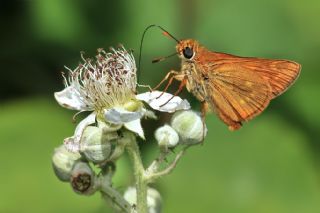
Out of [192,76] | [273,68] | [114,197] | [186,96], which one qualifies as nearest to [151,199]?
[114,197]

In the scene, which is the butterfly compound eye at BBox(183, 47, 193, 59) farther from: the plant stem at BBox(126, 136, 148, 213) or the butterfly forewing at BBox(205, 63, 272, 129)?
the plant stem at BBox(126, 136, 148, 213)

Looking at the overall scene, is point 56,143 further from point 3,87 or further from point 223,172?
point 223,172

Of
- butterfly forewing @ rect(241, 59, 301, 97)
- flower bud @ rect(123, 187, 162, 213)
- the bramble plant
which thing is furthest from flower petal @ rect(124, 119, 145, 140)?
butterfly forewing @ rect(241, 59, 301, 97)

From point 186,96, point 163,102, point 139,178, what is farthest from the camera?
point 186,96

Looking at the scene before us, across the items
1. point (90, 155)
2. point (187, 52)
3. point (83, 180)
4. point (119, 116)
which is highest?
point (187, 52)

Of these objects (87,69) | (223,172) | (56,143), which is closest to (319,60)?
(223,172)

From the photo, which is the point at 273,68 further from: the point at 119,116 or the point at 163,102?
the point at 119,116

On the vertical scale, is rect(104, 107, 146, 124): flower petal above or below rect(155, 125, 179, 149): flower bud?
above

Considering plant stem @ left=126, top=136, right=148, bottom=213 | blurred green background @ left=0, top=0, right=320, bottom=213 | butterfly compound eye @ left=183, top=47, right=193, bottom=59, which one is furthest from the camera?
blurred green background @ left=0, top=0, right=320, bottom=213

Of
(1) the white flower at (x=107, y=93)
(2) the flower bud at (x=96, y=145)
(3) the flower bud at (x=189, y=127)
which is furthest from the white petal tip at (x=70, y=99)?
(3) the flower bud at (x=189, y=127)
